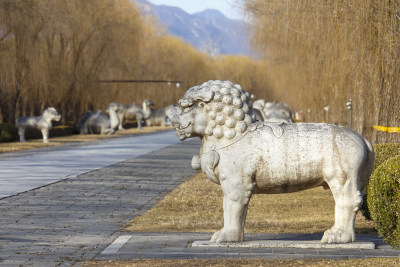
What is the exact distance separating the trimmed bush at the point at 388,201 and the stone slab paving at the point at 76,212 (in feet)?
9.14

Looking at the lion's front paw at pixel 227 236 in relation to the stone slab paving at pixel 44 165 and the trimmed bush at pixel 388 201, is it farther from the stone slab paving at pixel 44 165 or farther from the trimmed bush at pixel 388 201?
the stone slab paving at pixel 44 165

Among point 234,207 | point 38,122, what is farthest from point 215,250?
point 38,122

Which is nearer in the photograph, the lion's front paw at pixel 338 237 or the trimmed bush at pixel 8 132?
the lion's front paw at pixel 338 237

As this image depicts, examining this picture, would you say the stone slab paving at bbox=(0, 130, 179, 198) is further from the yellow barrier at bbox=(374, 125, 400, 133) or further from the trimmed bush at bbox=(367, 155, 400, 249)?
the trimmed bush at bbox=(367, 155, 400, 249)

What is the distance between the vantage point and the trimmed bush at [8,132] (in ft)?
102

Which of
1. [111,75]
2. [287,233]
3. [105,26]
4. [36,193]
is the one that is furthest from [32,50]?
[287,233]

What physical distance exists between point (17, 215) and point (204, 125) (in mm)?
3747

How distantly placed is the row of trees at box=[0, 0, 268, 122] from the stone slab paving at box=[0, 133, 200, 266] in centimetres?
1402

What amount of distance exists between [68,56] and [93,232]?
32.9 metres

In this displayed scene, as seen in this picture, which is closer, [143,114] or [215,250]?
[215,250]

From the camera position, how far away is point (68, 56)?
4003 cm

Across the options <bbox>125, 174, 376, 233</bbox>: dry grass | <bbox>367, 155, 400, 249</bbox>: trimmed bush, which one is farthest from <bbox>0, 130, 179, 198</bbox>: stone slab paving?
<bbox>367, 155, 400, 249</bbox>: trimmed bush

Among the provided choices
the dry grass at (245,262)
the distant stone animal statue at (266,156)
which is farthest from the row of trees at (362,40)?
the dry grass at (245,262)

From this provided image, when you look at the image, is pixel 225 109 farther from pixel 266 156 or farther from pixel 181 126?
pixel 266 156
